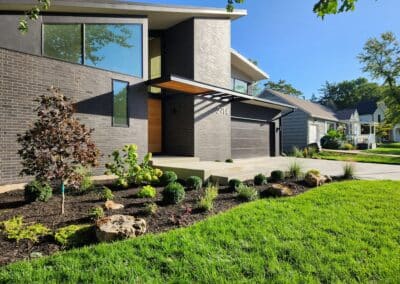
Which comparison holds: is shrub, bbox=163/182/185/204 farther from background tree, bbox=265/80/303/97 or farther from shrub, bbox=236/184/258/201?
background tree, bbox=265/80/303/97

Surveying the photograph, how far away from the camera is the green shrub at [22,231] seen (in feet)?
11.4

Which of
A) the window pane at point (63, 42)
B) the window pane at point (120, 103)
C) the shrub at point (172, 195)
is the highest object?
the window pane at point (63, 42)

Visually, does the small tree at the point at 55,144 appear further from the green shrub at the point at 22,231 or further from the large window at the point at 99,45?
the large window at the point at 99,45

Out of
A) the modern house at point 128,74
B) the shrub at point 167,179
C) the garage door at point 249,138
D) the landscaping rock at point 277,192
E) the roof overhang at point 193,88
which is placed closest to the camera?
the landscaping rock at point 277,192

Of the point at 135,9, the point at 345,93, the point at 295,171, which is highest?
the point at 345,93

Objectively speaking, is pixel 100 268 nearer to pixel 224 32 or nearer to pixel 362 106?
pixel 224 32

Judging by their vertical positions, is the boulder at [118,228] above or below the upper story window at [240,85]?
below

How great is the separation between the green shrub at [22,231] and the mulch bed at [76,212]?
0.20 feet

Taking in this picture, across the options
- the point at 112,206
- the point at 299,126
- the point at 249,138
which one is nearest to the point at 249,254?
the point at 112,206

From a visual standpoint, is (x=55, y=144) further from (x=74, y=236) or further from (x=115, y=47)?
(x=115, y=47)

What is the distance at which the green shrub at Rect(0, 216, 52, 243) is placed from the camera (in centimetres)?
346

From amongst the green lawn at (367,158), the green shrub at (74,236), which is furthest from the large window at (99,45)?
the green lawn at (367,158)

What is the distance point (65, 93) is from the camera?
746 centimetres

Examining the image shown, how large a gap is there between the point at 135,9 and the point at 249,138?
910 cm
